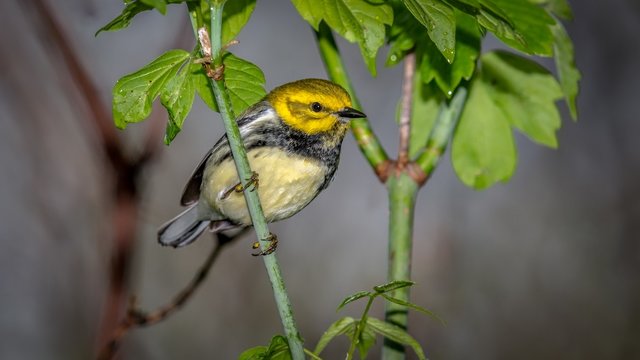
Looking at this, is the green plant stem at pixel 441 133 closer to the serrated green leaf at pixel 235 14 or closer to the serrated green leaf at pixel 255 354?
the serrated green leaf at pixel 235 14

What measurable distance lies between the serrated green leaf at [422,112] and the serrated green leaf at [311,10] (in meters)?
0.55

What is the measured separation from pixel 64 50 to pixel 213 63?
1.22 m

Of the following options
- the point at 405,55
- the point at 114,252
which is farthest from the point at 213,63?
the point at 114,252

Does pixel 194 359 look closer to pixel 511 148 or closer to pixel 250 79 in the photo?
pixel 511 148

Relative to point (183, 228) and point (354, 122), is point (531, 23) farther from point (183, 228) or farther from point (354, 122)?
point (183, 228)

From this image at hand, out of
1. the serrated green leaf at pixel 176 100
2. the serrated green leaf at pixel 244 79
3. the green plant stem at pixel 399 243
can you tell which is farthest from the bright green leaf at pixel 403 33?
the serrated green leaf at pixel 176 100

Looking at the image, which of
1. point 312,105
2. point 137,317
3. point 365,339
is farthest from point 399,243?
point 137,317

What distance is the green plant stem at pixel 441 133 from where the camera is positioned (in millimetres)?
1567

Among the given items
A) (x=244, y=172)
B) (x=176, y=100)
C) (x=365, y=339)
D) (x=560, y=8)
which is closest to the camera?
(x=244, y=172)

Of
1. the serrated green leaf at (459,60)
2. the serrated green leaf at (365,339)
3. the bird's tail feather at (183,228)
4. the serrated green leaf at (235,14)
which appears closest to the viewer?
the serrated green leaf at (365,339)

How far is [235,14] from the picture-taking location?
1.35 m

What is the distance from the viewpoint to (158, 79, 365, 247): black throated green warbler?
5.76 ft

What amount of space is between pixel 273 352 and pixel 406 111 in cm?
69

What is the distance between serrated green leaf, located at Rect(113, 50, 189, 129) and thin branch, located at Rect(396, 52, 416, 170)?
57 centimetres
